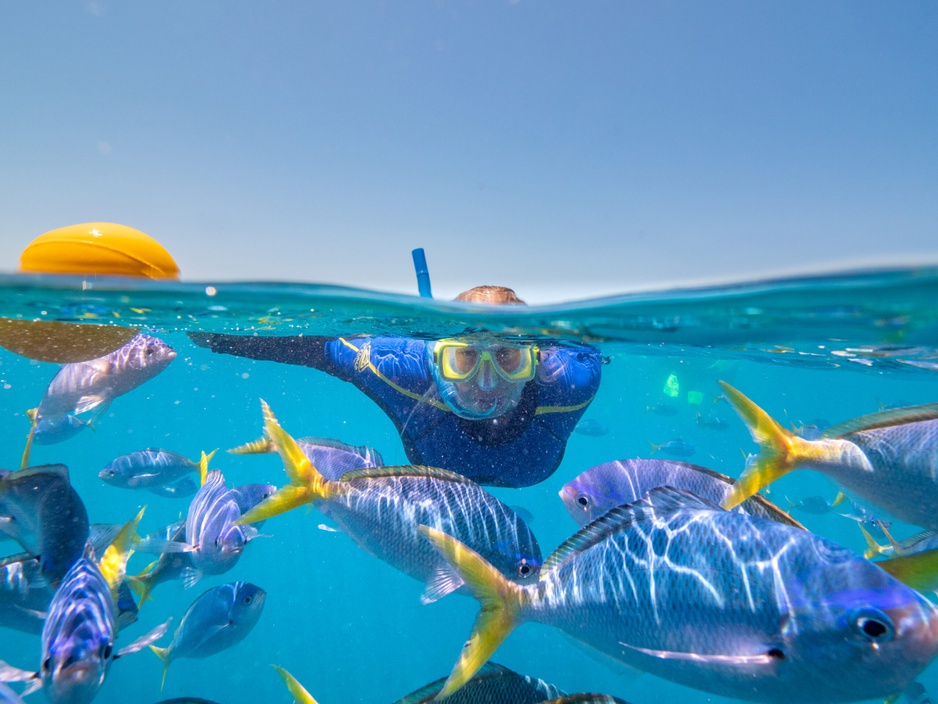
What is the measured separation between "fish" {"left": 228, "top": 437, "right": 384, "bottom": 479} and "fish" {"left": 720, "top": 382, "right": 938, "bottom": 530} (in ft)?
10.8

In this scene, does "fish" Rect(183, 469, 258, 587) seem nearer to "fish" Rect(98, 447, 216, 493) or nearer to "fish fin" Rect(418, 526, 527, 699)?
"fish" Rect(98, 447, 216, 493)

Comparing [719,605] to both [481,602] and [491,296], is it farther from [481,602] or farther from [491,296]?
[491,296]

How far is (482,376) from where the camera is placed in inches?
229

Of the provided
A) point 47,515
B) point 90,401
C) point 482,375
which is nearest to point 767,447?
point 482,375

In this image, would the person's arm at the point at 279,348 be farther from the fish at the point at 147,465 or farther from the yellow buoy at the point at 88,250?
the yellow buoy at the point at 88,250

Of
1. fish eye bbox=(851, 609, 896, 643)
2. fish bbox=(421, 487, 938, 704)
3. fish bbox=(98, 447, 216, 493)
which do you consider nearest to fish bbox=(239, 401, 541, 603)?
fish bbox=(421, 487, 938, 704)

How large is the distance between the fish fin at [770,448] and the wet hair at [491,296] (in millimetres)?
3546

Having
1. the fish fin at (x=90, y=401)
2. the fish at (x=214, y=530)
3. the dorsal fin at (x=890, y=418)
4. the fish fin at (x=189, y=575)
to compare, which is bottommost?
the fish fin at (x=189, y=575)

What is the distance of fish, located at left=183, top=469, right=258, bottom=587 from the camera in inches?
204

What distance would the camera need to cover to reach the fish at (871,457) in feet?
10.3

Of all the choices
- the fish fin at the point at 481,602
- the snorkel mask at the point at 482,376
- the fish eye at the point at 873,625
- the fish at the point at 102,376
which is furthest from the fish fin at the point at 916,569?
the fish at the point at 102,376

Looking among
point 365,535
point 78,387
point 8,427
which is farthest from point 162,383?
point 8,427

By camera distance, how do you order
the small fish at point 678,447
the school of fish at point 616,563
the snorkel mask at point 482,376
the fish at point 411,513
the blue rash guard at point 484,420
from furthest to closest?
the small fish at point 678,447
the blue rash guard at point 484,420
the snorkel mask at point 482,376
the fish at point 411,513
the school of fish at point 616,563

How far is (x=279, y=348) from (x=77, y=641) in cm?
604
